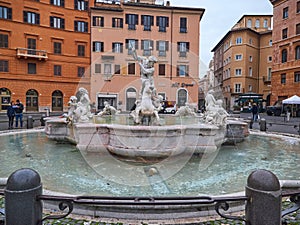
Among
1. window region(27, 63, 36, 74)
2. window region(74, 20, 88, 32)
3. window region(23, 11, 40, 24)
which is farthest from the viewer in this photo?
window region(74, 20, 88, 32)

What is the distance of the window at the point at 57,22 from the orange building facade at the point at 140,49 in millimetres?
3907

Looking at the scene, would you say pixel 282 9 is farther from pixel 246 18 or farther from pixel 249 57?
pixel 246 18

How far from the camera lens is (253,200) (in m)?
2.50

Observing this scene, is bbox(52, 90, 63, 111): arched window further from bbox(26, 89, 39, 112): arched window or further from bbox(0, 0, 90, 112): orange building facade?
bbox(26, 89, 39, 112): arched window

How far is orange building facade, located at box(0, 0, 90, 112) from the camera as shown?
29109 mm

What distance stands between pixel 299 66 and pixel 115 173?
31.7 meters

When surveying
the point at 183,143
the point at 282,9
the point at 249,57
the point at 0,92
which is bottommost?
the point at 183,143

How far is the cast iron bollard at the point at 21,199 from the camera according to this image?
242 cm

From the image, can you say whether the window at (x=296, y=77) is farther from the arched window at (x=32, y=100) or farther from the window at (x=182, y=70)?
the arched window at (x=32, y=100)

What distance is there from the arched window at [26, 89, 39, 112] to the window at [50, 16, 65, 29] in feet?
29.3

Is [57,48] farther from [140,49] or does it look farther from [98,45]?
[140,49]

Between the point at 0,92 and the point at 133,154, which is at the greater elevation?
the point at 0,92

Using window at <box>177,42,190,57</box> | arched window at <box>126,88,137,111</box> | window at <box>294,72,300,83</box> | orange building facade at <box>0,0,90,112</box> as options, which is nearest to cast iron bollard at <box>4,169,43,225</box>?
arched window at <box>126,88,137,111</box>

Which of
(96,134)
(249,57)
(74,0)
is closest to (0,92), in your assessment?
(74,0)
